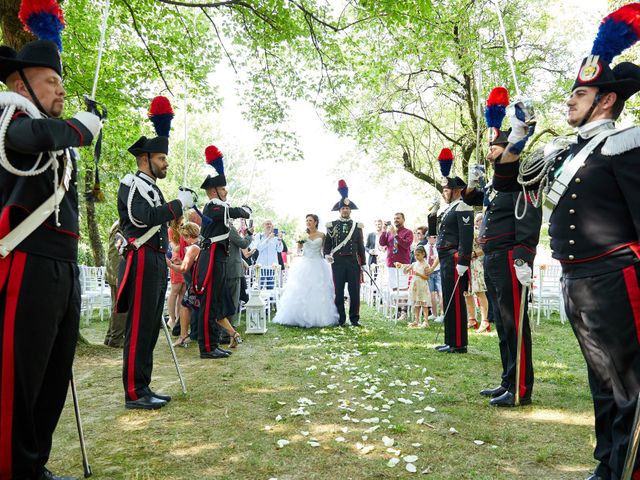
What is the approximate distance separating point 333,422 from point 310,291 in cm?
589

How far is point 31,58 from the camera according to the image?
2.48 meters

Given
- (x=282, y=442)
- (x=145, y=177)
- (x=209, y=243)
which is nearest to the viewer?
(x=282, y=442)

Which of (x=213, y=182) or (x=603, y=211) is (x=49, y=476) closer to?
(x=603, y=211)

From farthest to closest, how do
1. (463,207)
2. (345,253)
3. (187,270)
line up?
(345,253), (187,270), (463,207)

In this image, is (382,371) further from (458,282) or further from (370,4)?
(370,4)

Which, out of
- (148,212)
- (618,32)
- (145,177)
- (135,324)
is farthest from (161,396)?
(618,32)

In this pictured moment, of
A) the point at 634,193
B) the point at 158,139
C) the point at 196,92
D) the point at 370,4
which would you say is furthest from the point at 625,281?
the point at 196,92

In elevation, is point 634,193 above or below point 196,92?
below

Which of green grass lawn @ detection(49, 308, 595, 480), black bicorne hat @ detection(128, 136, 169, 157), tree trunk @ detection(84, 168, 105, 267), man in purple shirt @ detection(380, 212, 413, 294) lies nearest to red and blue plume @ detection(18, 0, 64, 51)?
black bicorne hat @ detection(128, 136, 169, 157)

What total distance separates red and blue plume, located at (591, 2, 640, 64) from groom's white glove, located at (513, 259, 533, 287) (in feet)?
6.03

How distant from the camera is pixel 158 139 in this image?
4.30 meters

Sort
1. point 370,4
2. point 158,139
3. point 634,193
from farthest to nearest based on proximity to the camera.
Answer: point 370,4
point 158,139
point 634,193

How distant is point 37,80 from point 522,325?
411 centimetres

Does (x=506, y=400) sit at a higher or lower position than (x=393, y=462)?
higher
